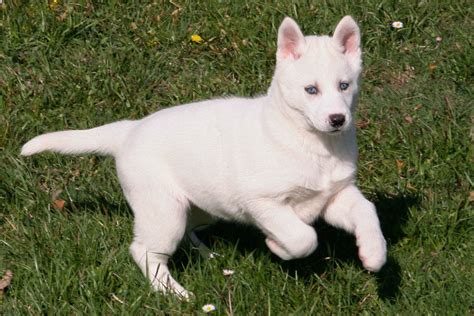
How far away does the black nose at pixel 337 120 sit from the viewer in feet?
16.0

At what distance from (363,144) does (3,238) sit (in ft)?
7.51

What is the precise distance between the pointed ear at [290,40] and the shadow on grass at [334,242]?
1.05 metres

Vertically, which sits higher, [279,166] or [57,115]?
[279,166]

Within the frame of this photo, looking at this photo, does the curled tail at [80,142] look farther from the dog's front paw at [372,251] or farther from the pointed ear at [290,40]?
the dog's front paw at [372,251]

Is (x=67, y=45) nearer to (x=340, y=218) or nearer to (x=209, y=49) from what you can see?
(x=209, y=49)

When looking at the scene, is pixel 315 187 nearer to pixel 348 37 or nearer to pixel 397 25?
pixel 348 37

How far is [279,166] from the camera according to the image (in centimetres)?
518

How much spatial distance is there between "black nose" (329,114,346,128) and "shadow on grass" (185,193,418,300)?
925mm

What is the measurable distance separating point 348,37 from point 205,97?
194cm

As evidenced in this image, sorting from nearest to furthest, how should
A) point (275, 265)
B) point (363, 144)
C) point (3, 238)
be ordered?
point (275, 265)
point (3, 238)
point (363, 144)

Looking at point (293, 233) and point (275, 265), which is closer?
point (293, 233)

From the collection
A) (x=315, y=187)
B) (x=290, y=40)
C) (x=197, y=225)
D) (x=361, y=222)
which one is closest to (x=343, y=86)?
(x=290, y=40)

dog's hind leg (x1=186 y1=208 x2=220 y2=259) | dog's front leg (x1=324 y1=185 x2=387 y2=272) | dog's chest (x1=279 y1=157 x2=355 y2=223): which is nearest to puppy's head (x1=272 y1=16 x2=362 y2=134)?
dog's chest (x1=279 y1=157 x2=355 y2=223)

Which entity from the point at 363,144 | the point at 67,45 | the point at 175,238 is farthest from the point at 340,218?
the point at 67,45
